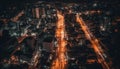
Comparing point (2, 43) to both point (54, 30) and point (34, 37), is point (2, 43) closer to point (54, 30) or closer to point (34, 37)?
point (34, 37)

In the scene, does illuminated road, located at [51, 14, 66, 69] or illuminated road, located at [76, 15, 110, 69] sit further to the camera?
illuminated road, located at [76, 15, 110, 69]

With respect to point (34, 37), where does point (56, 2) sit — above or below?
below

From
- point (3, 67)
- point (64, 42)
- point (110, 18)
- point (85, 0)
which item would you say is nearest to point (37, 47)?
point (64, 42)

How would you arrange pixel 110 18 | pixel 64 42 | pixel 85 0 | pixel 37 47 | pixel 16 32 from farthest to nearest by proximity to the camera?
pixel 85 0 → pixel 110 18 → pixel 16 32 → pixel 64 42 → pixel 37 47

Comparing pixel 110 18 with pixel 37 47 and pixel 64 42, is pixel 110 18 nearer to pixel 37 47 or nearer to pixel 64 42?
pixel 64 42

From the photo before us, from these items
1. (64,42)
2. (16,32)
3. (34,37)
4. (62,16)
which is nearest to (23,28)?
(16,32)

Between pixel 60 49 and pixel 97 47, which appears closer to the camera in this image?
pixel 60 49

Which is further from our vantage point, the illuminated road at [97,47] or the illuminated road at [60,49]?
the illuminated road at [97,47]

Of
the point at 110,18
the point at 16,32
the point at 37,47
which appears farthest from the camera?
the point at 110,18

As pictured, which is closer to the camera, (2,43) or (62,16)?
(2,43)
